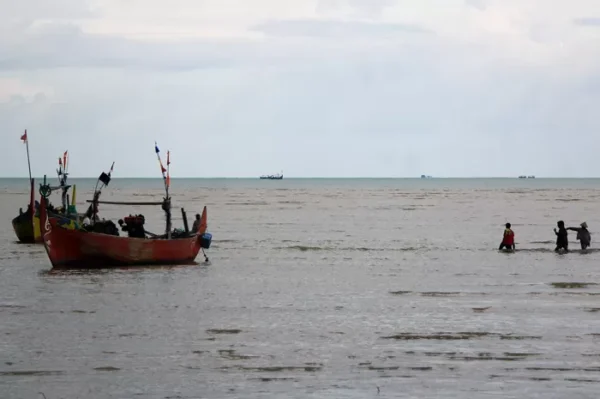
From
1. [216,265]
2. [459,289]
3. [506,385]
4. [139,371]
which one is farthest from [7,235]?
[506,385]

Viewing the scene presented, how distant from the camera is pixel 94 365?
16312 mm

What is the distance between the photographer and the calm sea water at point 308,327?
14930 millimetres

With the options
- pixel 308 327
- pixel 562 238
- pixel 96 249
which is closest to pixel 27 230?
pixel 96 249

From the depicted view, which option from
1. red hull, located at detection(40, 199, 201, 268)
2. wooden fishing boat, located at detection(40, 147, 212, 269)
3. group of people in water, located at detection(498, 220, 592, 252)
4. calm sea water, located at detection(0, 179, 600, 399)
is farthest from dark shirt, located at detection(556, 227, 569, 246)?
red hull, located at detection(40, 199, 201, 268)

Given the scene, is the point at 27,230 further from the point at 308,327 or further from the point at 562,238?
the point at 308,327

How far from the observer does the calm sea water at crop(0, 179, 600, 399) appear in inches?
588

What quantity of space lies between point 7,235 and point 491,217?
36.1m

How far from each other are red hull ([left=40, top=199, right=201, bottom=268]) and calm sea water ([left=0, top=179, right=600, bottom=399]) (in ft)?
1.82

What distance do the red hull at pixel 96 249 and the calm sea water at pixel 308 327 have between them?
55 cm

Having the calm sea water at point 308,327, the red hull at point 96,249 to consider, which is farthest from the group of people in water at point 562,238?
the red hull at point 96,249

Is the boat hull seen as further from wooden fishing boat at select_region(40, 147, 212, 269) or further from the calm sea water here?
wooden fishing boat at select_region(40, 147, 212, 269)

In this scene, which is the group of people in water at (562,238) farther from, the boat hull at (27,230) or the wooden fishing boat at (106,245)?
the boat hull at (27,230)

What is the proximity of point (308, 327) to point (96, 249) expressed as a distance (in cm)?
1265

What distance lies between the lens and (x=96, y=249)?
102ft
